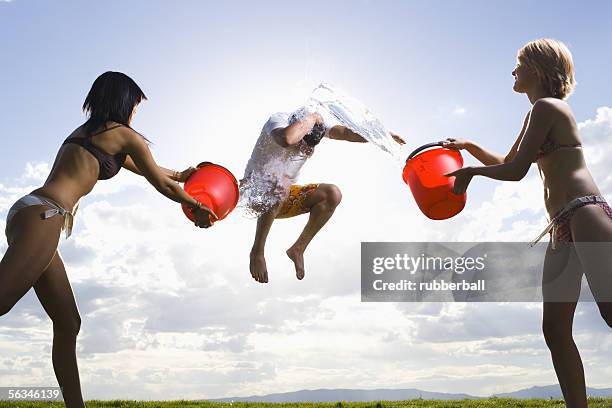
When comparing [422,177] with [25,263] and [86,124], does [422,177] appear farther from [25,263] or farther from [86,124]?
[25,263]

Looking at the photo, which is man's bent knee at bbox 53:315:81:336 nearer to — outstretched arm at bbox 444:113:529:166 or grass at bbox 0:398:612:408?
outstretched arm at bbox 444:113:529:166

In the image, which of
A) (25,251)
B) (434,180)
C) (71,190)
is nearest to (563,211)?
(434,180)

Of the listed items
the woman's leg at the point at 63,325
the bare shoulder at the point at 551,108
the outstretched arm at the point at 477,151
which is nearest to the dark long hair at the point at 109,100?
the woman's leg at the point at 63,325

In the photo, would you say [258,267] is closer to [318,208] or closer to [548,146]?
[318,208]

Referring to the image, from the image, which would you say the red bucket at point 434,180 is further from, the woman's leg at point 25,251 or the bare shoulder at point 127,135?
the woman's leg at point 25,251

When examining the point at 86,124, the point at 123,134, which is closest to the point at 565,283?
the point at 123,134

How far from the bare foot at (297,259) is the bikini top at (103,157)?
75.6 inches

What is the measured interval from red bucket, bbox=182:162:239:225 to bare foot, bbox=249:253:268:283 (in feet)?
1.88

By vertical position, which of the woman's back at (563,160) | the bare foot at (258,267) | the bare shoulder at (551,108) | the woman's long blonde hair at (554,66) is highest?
the woman's long blonde hair at (554,66)

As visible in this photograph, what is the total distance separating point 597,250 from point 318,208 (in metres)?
2.52

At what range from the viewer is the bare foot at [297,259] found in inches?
214

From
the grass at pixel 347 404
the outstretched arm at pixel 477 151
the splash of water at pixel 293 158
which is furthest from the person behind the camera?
the grass at pixel 347 404

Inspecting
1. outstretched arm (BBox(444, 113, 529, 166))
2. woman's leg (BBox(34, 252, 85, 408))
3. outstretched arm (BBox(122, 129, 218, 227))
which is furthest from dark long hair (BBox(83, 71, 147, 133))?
outstretched arm (BBox(444, 113, 529, 166))

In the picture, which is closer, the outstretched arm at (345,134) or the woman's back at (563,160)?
the woman's back at (563,160)
